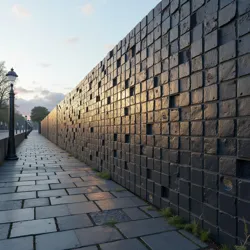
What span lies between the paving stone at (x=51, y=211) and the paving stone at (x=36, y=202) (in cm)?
17

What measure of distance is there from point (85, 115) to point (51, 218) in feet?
16.2

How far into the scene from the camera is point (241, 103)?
1.95 m

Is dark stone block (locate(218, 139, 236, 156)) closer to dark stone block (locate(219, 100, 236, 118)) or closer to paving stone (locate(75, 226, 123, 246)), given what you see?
dark stone block (locate(219, 100, 236, 118))

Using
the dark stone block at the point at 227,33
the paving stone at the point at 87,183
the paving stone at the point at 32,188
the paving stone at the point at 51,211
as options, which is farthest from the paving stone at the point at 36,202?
the dark stone block at the point at 227,33

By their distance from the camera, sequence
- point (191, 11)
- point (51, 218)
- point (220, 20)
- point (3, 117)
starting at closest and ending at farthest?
point (220, 20) → point (191, 11) → point (51, 218) → point (3, 117)

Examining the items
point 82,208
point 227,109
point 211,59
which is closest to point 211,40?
point 211,59

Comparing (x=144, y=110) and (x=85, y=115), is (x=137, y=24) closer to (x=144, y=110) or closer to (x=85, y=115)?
(x=144, y=110)

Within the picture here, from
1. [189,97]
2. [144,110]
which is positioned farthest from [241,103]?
[144,110]

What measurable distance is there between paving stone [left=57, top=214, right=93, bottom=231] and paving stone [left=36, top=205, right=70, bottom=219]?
0.16 meters

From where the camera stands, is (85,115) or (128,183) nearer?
(128,183)

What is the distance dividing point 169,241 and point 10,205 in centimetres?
229

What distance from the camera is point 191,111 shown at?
2553 millimetres

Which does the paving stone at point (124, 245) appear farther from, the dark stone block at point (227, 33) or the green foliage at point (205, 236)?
the dark stone block at point (227, 33)

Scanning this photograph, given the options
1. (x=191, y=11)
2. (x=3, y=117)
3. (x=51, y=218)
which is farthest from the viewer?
(x=3, y=117)
